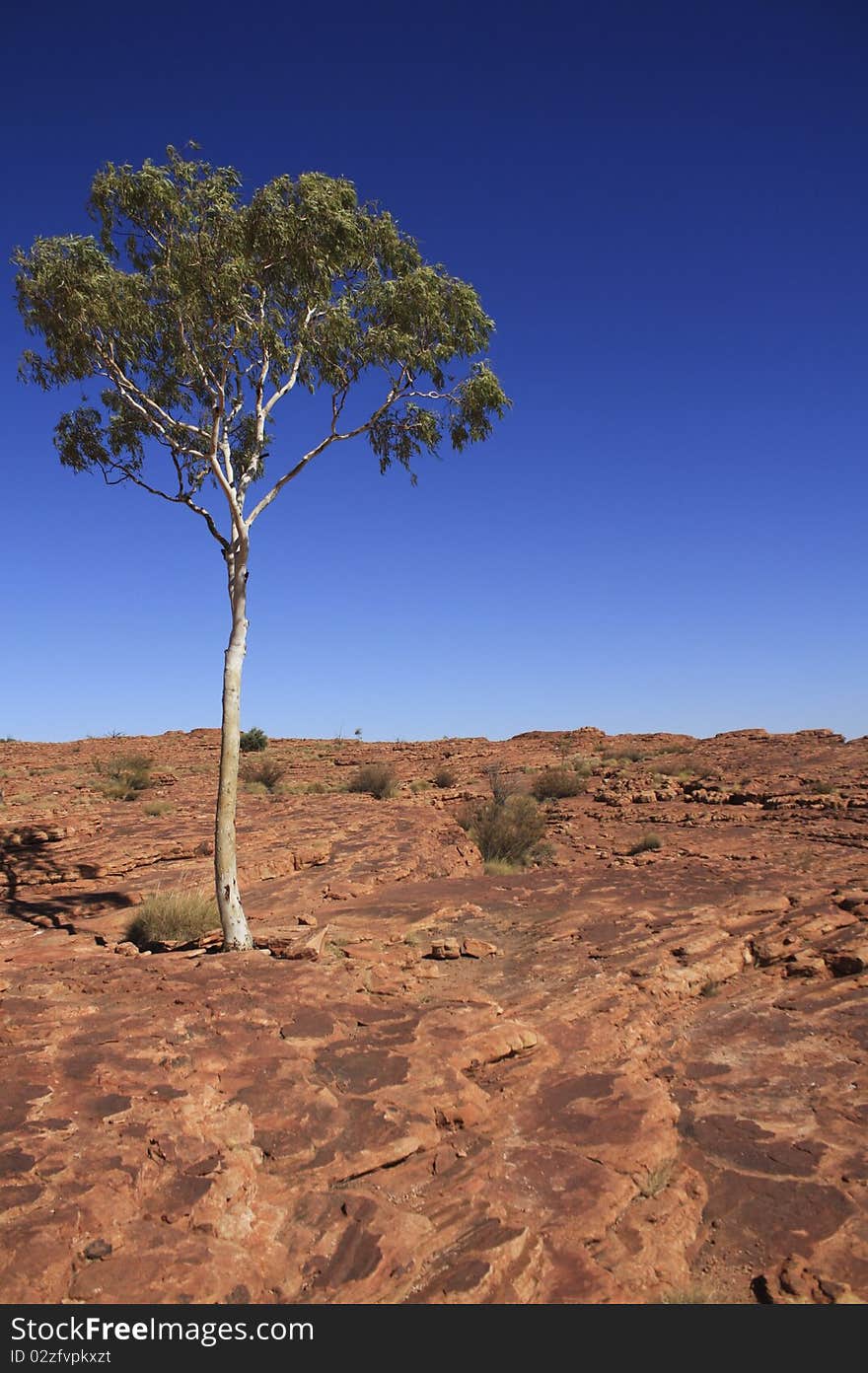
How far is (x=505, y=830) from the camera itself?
1716 cm

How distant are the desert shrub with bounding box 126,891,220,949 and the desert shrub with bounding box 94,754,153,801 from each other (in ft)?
34.7

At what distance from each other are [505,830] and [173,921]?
843 centimetres

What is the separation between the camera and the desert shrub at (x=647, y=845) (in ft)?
53.5

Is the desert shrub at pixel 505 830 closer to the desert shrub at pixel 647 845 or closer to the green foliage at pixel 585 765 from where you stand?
the desert shrub at pixel 647 845

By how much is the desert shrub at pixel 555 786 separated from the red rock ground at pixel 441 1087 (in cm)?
1043

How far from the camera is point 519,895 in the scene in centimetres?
1327

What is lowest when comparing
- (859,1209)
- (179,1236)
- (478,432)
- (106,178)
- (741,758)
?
(859,1209)

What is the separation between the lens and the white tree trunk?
992 cm

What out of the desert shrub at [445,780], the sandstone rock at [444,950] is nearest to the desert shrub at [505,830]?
the sandstone rock at [444,950]

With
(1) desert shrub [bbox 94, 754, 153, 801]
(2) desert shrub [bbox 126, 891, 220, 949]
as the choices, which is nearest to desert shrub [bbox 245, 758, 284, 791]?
(1) desert shrub [bbox 94, 754, 153, 801]

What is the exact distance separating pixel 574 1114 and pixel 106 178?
46.5ft

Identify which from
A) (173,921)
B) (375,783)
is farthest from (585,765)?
(173,921)
